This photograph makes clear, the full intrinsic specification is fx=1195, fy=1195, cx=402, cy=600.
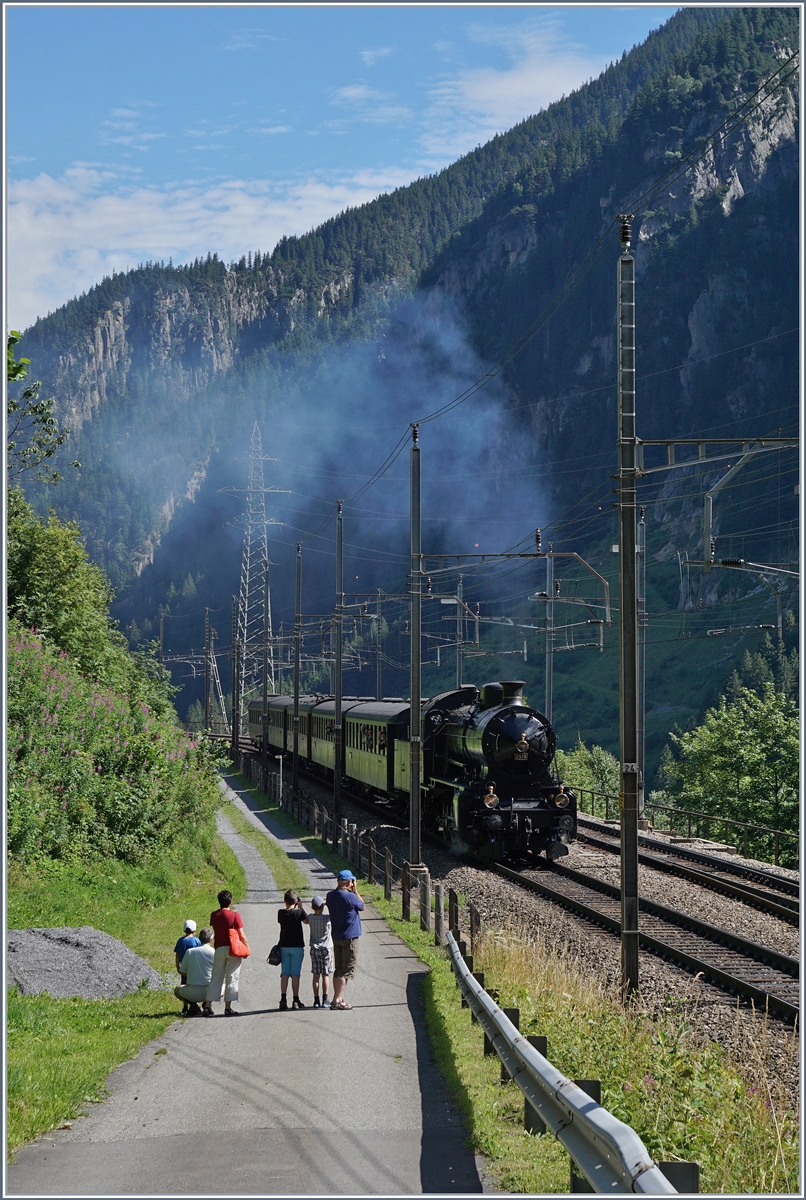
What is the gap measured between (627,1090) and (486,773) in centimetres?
1955

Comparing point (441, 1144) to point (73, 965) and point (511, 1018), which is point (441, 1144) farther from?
point (73, 965)

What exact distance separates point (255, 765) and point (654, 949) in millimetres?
47248

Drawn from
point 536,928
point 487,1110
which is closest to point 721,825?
point 536,928

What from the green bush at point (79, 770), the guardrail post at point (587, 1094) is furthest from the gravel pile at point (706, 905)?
the guardrail post at point (587, 1094)

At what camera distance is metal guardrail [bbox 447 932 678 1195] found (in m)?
4.96

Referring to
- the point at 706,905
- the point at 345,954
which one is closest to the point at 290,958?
the point at 345,954

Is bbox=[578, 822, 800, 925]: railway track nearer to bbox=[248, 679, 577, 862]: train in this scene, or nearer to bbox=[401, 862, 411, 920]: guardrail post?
bbox=[248, 679, 577, 862]: train

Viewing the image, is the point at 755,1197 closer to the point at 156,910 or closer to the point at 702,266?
the point at 156,910

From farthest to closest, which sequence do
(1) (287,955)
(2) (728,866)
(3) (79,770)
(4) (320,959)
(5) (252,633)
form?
(5) (252,633) → (2) (728,866) → (3) (79,770) → (4) (320,959) → (1) (287,955)

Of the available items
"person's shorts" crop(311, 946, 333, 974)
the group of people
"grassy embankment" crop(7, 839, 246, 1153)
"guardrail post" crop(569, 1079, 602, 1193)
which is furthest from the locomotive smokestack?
"guardrail post" crop(569, 1079, 602, 1193)

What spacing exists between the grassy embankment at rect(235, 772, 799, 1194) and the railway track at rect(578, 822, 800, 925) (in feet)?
25.9

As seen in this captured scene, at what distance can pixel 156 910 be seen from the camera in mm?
22328

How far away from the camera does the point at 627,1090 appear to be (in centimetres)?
830

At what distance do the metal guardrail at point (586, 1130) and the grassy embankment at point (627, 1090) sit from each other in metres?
0.49
